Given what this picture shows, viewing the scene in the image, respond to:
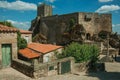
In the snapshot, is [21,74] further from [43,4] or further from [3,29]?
[43,4]

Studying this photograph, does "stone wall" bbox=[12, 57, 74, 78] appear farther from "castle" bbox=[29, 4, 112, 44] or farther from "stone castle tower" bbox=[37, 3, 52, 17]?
"stone castle tower" bbox=[37, 3, 52, 17]

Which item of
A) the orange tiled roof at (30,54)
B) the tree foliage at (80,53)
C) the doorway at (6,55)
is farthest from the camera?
the orange tiled roof at (30,54)

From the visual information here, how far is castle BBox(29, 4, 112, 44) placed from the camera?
44100 millimetres

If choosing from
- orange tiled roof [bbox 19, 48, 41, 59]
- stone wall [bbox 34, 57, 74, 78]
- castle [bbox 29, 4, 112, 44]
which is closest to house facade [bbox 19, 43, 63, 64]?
orange tiled roof [bbox 19, 48, 41, 59]

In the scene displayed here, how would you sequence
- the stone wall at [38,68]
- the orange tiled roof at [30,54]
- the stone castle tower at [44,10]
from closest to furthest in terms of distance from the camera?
1. the stone wall at [38,68]
2. the orange tiled roof at [30,54]
3. the stone castle tower at [44,10]

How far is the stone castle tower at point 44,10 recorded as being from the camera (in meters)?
61.0

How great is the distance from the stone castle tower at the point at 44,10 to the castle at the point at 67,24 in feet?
22.8

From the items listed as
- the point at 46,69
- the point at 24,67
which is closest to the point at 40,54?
the point at 24,67

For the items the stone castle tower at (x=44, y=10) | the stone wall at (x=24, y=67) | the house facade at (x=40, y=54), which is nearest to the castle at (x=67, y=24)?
the stone castle tower at (x=44, y=10)

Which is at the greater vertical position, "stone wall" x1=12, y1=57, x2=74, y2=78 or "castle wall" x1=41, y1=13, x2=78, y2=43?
"castle wall" x1=41, y1=13, x2=78, y2=43

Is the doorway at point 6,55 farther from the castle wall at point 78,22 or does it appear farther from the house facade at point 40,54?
the castle wall at point 78,22

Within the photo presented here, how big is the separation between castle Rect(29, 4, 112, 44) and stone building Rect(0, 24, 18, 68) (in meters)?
25.7

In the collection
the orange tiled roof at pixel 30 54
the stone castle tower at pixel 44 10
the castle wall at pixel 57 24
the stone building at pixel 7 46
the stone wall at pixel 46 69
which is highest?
the stone castle tower at pixel 44 10

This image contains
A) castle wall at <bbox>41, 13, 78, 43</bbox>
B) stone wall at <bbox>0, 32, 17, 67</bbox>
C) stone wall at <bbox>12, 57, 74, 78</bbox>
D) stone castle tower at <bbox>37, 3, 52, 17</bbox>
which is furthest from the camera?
stone castle tower at <bbox>37, 3, 52, 17</bbox>
